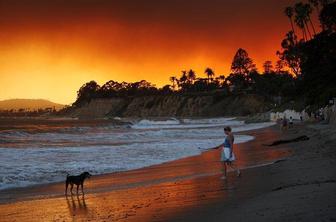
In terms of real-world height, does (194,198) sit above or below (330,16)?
below

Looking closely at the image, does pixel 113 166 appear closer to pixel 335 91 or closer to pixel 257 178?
pixel 257 178

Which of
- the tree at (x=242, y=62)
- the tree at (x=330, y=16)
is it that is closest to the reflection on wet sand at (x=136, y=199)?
the tree at (x=330, y=16)

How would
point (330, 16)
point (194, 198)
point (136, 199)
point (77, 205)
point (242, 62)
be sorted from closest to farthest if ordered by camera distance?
point (194, 198), point (77, 205), point (136, 199), point (330, 16), point (242, 62)

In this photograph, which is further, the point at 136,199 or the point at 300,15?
the point at 300,15

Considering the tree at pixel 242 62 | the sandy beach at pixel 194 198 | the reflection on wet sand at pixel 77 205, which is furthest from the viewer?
the tree at pixel 242 62

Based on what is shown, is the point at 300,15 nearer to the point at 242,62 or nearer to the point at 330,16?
the point at 330,16

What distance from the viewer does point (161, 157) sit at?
22.6m

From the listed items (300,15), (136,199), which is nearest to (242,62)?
(300,15)

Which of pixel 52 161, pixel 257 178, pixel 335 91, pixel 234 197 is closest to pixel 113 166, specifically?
pixel 52 161

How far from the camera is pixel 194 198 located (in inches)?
397

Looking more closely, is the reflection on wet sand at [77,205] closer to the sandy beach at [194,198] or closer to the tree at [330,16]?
the sandy beach at [194,198]

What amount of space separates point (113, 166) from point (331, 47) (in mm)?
37025

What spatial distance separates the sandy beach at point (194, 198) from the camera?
775cm

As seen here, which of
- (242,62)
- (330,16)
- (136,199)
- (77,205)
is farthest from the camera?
(242,62)
